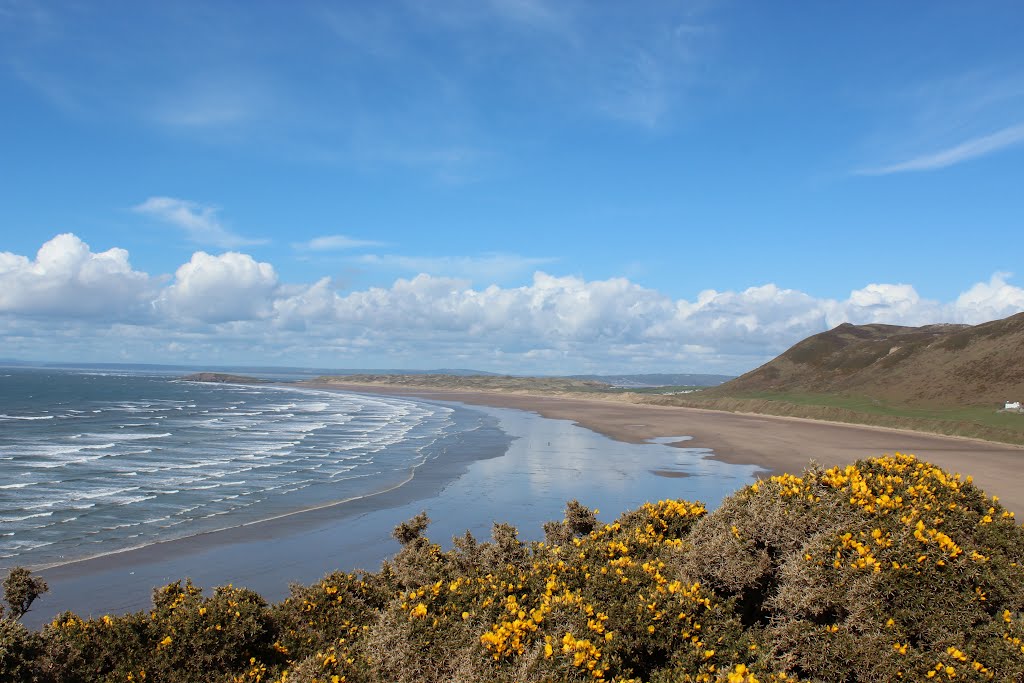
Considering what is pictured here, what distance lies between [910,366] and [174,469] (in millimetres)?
112520

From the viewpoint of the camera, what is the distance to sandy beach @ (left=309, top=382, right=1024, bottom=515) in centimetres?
3669

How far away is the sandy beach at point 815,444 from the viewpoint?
36688 millimetres

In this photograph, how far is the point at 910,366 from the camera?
360ft

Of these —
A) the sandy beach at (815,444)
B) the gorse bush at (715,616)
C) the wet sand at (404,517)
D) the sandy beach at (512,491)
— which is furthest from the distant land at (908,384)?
the gorse bush at (715,616)

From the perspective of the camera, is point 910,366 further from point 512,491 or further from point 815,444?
point 512,491

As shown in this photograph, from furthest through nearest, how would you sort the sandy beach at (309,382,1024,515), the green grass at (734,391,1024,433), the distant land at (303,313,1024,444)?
1. the distant land at (303,313,1024,444)
2. the green grass at (734,391,1024,433)
3. the sandy beach at (309,382,1024,515)

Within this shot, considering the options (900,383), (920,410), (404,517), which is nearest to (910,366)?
(900,383)

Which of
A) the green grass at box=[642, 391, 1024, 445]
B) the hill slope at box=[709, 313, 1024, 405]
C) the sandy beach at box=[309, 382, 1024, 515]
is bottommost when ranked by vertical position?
the sandy beach at box=[309, 382, 1024, 515]

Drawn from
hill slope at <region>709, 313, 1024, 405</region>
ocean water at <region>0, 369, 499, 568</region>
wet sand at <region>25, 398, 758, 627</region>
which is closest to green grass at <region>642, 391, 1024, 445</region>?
hill slope at <region>709, 313, 1024, 405</region>

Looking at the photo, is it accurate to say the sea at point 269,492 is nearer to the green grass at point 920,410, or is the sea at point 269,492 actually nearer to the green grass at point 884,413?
the green grass at point 884,413

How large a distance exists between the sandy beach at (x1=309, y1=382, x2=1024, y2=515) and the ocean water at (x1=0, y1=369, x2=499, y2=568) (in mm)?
15938

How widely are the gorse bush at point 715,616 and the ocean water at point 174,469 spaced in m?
13.7

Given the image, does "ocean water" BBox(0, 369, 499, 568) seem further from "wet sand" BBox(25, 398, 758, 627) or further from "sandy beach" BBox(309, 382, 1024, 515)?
"sandy beach" BBox(309, 382, 1024, 515)

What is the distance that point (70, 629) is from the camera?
25.6ft
